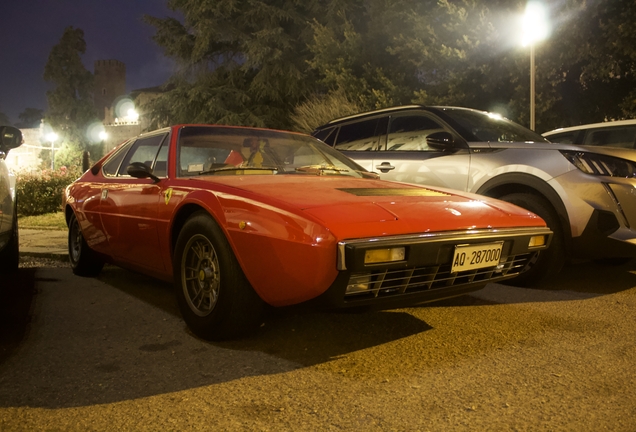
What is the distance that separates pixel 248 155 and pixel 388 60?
915 inches

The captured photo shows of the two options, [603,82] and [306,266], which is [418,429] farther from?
[603,82]

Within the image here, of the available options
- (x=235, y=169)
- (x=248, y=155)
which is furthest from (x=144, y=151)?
(x=235, y=169)

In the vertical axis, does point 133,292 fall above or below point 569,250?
below

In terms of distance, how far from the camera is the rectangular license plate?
2.66m

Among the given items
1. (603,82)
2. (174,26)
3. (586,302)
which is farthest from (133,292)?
(174,26)

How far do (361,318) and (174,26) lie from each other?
95.5 ft

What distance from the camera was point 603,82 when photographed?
18344 mm

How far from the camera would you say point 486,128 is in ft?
17.4

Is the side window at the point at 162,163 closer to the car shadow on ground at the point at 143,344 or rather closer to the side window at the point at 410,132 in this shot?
the car shadow on ground at the point at 143,344

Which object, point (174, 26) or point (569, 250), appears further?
point (174, 26)

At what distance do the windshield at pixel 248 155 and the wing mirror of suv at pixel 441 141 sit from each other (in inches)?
40.1

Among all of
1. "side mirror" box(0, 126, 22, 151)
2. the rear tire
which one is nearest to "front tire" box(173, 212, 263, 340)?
the rear tire

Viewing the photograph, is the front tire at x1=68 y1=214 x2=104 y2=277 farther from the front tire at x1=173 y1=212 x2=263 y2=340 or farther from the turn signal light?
the turn signal light

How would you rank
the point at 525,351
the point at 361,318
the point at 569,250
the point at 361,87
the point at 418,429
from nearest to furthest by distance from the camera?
the point at 418,429, the point at 525,351, the point at 361,318, the point at 569,250, the point at 361,87
